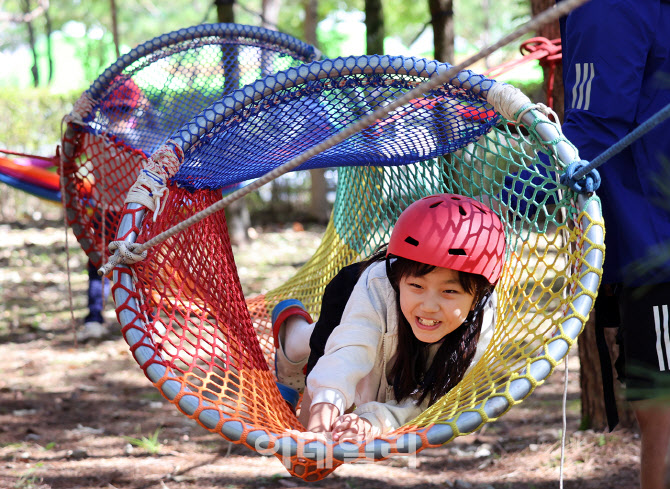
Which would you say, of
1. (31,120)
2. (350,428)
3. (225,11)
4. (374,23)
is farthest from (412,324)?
(31,120)

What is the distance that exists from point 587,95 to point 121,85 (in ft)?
6.53

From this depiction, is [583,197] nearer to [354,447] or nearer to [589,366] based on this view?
[354,447]

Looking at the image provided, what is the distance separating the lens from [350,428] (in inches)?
65.4

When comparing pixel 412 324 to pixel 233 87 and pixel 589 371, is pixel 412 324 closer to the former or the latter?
pixel 589 371

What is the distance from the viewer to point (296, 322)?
2.43m

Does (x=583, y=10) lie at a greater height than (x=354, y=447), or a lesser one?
greater

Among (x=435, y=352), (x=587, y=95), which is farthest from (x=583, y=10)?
(x=435, y=352)

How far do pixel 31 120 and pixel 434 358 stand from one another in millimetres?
8831

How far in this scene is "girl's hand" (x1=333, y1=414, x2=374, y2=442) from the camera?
63.7 inches

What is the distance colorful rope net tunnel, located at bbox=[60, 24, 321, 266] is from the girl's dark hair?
138 cm

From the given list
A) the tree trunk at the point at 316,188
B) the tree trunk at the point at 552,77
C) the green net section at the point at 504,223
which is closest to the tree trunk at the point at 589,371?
the tree trunk at the point at 552,77

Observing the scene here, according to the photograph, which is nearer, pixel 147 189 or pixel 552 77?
pixel 147 189

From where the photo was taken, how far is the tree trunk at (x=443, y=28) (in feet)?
14.1

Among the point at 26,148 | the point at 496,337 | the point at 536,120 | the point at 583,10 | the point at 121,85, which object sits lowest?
the point at 496,337
